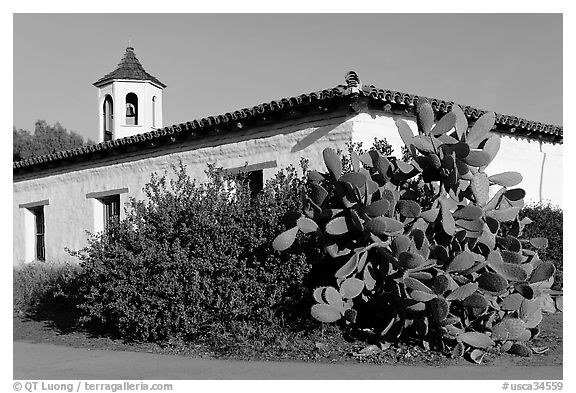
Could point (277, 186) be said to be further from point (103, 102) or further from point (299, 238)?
point (103, 102)

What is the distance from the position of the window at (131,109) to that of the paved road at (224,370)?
12114 mm

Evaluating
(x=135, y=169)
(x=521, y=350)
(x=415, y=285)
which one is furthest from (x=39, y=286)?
(x=521, y=350)

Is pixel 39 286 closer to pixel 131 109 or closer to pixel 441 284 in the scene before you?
pixel 131 109

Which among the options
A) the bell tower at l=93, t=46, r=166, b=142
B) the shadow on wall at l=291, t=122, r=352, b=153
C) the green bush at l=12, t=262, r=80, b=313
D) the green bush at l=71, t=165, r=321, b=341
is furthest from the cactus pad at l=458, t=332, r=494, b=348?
the bell tower at l=93, t=46, r=166, b=142

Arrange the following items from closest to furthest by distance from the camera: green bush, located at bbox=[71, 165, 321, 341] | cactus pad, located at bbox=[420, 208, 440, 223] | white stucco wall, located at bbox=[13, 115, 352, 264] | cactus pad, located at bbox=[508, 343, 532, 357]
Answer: cactus pad, located at bbox=[508, 343, 532, 357] < cactus pad, located at bbox=[420, 208, 440, 223] < green bush, located at bbox=[71, 165, 321, 341] < white stucco wall, located at bbox=[13, 115, 352, 264]

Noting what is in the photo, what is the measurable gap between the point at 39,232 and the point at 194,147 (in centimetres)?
732

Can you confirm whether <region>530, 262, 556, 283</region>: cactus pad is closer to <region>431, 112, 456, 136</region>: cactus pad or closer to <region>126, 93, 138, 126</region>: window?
<region>431, 112, 456, 136</region>: cactus pad

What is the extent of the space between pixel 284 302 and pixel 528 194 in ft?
26.6

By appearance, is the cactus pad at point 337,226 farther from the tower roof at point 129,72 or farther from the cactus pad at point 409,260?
the tower roof at point 129,72

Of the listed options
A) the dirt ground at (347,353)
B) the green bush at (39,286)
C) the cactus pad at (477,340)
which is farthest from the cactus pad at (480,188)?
the green bush at (39,286)

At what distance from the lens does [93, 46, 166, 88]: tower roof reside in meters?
19.9

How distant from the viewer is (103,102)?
66.5 feet

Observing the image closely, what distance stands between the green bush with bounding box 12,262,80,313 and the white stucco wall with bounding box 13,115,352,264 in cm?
125

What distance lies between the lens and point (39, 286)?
15.0 meters
